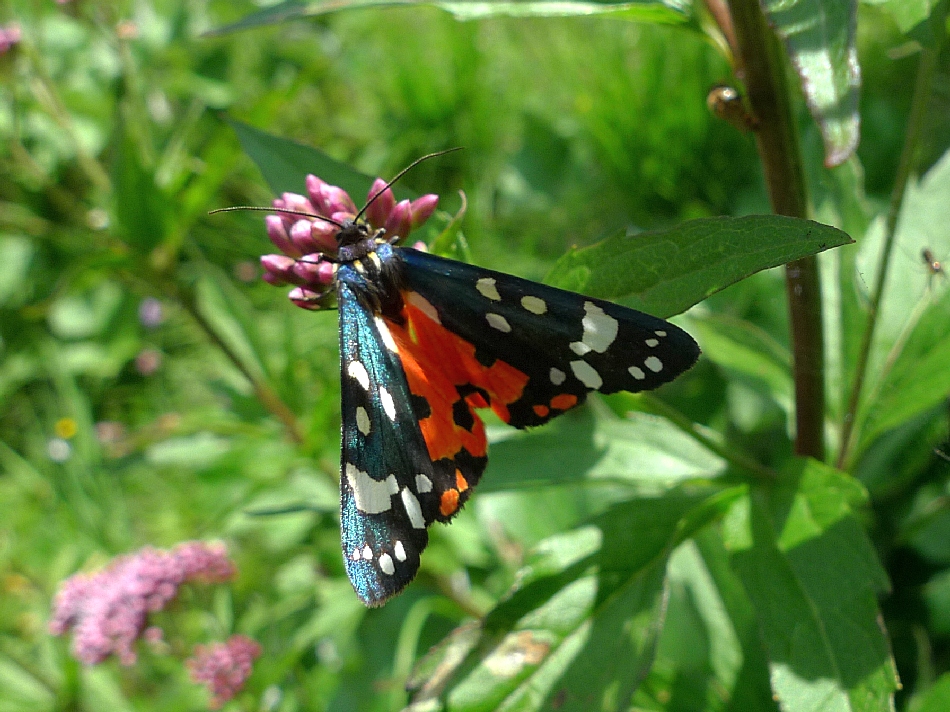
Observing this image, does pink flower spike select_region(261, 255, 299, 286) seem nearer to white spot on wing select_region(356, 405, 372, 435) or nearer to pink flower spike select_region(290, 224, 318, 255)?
pink flower spike select_region(290, 224, 318, 255)

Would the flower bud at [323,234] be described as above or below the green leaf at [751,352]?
above

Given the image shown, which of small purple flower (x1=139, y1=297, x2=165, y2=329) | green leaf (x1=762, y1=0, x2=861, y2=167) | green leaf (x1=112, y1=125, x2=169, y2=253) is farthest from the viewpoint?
small purple flower (x1=139, y1=297, x2=165, y2=329)

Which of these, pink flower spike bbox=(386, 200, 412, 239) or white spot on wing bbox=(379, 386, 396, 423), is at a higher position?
pink flower spike bbox=(386, 200, 412, 239)

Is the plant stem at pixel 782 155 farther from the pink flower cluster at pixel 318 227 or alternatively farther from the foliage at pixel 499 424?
the pink flower cluster at pixel 318 227

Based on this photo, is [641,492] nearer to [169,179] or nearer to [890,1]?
[890,1]

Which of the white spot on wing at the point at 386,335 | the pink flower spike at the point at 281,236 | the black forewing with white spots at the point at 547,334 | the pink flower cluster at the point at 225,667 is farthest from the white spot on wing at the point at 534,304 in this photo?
the pink flower cluster at the point at 225,667

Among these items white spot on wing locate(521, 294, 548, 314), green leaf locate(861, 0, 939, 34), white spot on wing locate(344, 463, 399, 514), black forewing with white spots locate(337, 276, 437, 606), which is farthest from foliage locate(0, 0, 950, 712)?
white spot on wing locate(344, 463, 399, 514)
